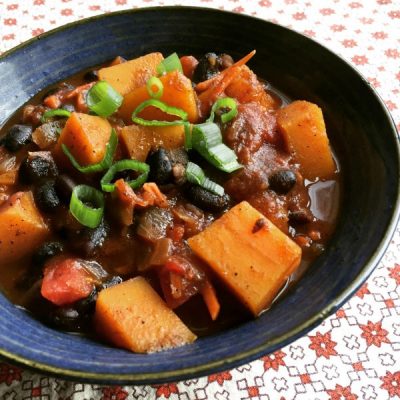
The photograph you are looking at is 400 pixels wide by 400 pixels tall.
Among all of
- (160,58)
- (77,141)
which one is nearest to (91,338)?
(77,141)

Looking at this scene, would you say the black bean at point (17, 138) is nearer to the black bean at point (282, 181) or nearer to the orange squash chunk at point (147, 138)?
the orange squash chunk at point (147, 138)

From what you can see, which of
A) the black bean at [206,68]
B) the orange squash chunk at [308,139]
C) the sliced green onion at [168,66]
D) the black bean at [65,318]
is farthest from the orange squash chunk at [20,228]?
the orange squash chunk at [308,139]

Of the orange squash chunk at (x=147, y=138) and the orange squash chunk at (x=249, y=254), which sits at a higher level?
the orange squash chunk at (x=147, y=138)

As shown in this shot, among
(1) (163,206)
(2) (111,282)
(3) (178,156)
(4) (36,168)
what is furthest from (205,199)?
(4) (36,168)

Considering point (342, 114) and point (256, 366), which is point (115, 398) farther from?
point (342, 114)

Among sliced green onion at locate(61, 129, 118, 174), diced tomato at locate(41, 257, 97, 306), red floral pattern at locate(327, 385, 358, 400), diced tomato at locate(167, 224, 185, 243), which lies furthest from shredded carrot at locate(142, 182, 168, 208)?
red floral pattern at locate(327, 385, 358, 400)
